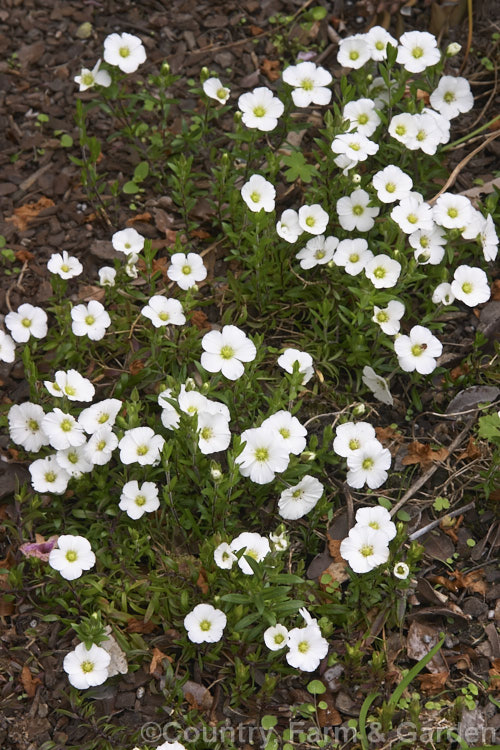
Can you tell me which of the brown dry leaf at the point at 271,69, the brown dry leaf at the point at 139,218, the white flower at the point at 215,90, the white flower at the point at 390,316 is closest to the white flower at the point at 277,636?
the white flower at the point at 390,316

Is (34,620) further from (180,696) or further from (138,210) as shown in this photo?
(138,210)

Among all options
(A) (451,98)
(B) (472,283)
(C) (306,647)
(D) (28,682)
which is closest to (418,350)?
(B) (472,283)

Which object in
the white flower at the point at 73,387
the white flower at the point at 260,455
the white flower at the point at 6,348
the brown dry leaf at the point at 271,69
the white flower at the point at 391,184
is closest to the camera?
the white flower at the point at 260,455

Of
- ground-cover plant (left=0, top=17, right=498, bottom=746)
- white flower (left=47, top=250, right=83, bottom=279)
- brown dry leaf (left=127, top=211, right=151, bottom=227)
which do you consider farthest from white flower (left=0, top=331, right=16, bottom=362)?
brown dry leaf (left=127, top=211, right=151, bottom=227)

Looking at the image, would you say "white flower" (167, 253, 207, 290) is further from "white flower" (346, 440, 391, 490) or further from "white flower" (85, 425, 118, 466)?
"white flower" (346, 440, 391, 490)

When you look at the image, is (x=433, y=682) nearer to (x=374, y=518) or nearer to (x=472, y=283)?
(x=374, y=518)

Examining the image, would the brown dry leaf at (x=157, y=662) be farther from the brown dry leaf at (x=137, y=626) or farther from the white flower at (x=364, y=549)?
the white flower at (x=364, y=549)

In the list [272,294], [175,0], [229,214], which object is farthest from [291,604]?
[175,0]
